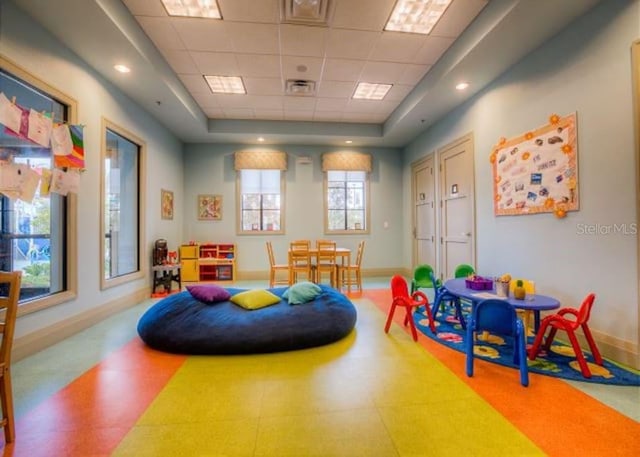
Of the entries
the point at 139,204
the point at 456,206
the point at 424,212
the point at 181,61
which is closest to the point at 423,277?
the point at 456,206

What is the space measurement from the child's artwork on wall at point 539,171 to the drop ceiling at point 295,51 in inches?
37.2

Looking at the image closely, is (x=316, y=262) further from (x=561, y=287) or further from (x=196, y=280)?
(x=561, y=287)

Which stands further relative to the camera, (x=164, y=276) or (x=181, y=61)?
(x=164, y=276)

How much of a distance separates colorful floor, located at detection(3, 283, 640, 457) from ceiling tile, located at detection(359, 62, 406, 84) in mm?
3619

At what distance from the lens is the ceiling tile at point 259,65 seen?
3.78 meters

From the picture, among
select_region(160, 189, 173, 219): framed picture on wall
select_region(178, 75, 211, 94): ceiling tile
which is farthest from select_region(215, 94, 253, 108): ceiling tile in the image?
select_region(160, 189, 173, 219): framed picture on wall

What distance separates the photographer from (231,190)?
654cm

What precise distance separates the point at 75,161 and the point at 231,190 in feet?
11.6

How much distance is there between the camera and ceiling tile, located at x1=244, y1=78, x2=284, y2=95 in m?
4.36

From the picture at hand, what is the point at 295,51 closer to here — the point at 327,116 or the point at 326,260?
the point at 327,116

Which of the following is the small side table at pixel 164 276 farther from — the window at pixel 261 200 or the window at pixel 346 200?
the window at pixel 346 200

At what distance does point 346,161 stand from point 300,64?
293 centimetres

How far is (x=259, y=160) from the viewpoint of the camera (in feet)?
21.1

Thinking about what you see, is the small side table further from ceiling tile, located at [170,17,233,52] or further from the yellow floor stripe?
ceiling tile, located at [170,17,233,52]
